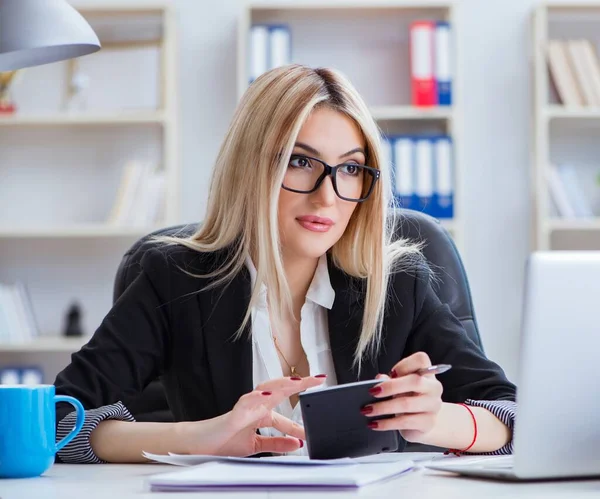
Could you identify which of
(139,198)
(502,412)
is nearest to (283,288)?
(502,412)


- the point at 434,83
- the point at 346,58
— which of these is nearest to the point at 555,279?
the point at 434,83

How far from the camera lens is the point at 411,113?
3.35 meters

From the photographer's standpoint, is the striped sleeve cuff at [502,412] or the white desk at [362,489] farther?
the striped sleeve cuff at [502,412]

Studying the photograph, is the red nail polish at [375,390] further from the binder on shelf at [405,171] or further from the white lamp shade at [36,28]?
the binder on shelf at [405,171]

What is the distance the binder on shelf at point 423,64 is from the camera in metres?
3.37

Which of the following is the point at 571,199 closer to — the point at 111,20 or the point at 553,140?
the point at 553,140

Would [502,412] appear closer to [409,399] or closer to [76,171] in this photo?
[409,399]

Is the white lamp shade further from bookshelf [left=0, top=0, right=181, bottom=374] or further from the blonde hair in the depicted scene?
bookshelf [left=0, top=0, right=181, bottom=374]

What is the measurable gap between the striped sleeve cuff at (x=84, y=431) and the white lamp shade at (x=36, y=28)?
2.01 feet

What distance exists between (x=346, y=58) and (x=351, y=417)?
8.86 feet

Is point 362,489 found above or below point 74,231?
below

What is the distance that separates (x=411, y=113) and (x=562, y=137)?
679mm

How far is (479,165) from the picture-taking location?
141 inches

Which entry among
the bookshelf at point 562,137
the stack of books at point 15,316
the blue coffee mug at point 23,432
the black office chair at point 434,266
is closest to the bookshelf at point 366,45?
the bookshelf at point 562,137
